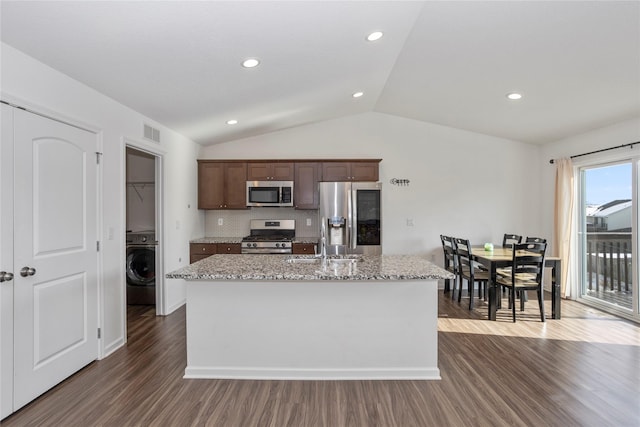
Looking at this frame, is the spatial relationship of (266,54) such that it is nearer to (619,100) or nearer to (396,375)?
(396,375)

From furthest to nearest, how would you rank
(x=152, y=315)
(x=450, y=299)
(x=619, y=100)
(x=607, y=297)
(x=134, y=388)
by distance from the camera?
(x=450, y=299)
(x=607, y=297)
(x=152, y=315)
(x=619, y=100)
(x=134, y=388)

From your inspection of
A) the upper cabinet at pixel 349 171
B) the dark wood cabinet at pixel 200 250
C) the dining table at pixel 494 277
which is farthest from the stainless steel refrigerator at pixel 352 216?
the dark wood cabinet at pixel 200 250

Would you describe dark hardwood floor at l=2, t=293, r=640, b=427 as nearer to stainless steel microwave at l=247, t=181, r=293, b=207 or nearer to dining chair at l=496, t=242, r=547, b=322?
dining chair at l=496, t=242, r=547, b=322

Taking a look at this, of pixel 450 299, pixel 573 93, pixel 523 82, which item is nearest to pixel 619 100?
pixel 573 93

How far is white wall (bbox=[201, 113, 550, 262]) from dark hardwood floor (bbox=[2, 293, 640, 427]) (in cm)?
254

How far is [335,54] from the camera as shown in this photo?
3.09m

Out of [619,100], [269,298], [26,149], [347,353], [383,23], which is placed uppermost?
[383,23]

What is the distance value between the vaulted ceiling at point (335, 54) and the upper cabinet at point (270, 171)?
792 millimetres

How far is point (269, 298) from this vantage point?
8.77ft

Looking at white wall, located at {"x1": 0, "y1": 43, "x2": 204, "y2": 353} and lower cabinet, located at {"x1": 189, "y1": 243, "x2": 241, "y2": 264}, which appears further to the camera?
lower cabinet, located at {"x1": 189, "y1": 243, "x2": 241, "y2": 264}

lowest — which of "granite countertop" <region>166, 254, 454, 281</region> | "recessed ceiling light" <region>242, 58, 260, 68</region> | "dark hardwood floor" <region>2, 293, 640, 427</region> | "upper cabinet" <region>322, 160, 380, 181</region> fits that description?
"dark hardwood floor" <region>2, 293, 640, 427</region>

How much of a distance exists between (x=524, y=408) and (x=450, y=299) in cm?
280

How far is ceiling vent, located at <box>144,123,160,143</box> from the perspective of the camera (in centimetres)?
379

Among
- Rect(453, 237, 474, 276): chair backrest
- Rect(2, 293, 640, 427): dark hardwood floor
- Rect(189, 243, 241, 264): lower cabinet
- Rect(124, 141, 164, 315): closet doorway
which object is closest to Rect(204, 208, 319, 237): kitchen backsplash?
Rect(189, 243, 241, 264): lower cabinet
